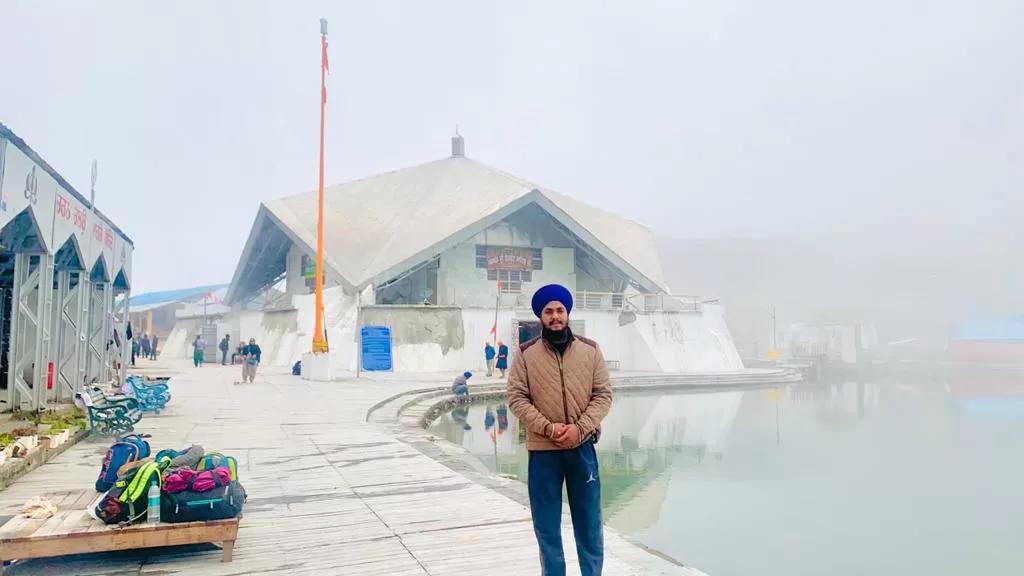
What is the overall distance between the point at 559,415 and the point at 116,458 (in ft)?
11.4

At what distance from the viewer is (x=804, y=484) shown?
10.2m

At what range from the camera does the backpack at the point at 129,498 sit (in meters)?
4.12

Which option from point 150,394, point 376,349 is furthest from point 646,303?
point 150,394

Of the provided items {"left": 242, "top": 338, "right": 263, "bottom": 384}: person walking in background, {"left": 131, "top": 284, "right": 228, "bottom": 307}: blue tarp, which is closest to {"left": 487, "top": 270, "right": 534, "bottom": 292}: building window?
{"left": 242, "top": 338, "right": 263, "bottom": 384}: person walking in background

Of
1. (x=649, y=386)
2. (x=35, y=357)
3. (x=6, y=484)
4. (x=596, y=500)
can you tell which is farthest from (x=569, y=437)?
(x=649, y=386)

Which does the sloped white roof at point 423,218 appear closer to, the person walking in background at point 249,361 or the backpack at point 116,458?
the person walking in background at point 249,361

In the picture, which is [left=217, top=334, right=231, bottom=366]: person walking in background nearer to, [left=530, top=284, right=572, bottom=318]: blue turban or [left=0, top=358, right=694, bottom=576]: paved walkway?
[left=0, top=358, right=694, bottom=576]: paved walkway

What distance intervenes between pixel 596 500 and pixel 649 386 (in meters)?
23.1

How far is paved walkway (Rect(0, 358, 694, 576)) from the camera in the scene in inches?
165

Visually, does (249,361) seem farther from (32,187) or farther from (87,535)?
(87,535)

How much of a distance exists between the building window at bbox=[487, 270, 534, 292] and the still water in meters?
15.5

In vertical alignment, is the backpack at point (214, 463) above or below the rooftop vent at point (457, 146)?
below

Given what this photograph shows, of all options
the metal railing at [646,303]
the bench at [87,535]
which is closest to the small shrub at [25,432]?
the bench at [87,535]

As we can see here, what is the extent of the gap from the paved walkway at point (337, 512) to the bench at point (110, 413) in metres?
0.36
